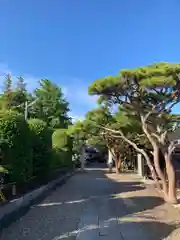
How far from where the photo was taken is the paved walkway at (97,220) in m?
6.96

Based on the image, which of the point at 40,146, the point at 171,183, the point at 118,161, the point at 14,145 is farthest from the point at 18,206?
the point at 118,161

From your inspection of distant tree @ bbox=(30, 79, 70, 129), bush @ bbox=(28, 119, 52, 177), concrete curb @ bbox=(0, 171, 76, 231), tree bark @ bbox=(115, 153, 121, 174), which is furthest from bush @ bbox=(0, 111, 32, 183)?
distant tree @ bbox=(30, 79, 70, 129)

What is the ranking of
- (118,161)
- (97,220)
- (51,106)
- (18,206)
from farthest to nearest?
1. (51,106)
2. (118,161)
3. (18,206)
4. (97,220)

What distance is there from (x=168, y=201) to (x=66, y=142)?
1376 cm

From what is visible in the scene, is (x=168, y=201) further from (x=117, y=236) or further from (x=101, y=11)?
(x=101, y=11)

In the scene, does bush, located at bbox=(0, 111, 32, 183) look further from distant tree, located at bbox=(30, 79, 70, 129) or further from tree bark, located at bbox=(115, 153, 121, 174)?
distant tree, located at bbox=(30, 79, 70, 129)

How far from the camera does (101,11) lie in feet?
37.6

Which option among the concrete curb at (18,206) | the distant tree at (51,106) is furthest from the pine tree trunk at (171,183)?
the distant tree at (51,106)

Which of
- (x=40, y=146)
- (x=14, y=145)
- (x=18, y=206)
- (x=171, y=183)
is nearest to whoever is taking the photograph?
(x=18, y=206)

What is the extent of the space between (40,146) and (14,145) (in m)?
3.82

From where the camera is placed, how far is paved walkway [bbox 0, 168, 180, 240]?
22.9 feet

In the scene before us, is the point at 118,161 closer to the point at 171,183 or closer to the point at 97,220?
the point at 171,183

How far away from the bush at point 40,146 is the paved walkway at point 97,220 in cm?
183

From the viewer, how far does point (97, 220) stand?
28.1ft
